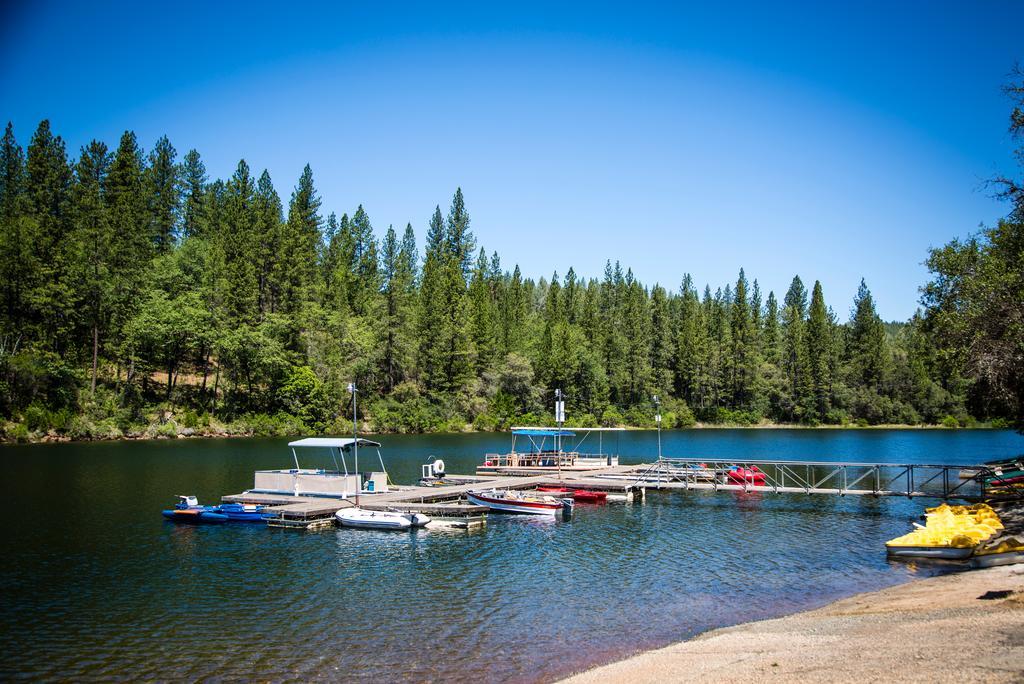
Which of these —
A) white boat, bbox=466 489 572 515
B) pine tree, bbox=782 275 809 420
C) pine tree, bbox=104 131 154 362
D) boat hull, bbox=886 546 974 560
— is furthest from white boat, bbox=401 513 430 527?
pine tree, bbox=782 275 809 420

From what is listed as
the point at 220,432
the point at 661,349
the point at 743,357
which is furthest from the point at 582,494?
the point at 743,357

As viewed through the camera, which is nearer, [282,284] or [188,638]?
[188,638]

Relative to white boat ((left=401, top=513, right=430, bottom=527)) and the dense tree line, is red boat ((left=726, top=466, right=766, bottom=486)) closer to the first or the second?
the dense tree line

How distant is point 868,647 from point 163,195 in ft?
401

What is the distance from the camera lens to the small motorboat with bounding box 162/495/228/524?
37.1 meters

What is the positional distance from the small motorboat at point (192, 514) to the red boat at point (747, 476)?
36475 mm

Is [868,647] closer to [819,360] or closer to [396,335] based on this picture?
[396,335]

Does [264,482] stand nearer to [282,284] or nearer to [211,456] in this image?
[211,456]

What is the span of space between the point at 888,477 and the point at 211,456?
6309cm

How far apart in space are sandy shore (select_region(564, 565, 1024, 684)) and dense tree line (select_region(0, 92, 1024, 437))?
18.4 metres

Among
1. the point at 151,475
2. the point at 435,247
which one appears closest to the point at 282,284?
the point at 435,247

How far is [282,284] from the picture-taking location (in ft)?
338

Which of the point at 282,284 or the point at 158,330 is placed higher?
the point at 282,284

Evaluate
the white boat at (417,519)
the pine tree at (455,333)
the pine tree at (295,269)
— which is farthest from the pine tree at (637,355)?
the white boat at (417,519)
